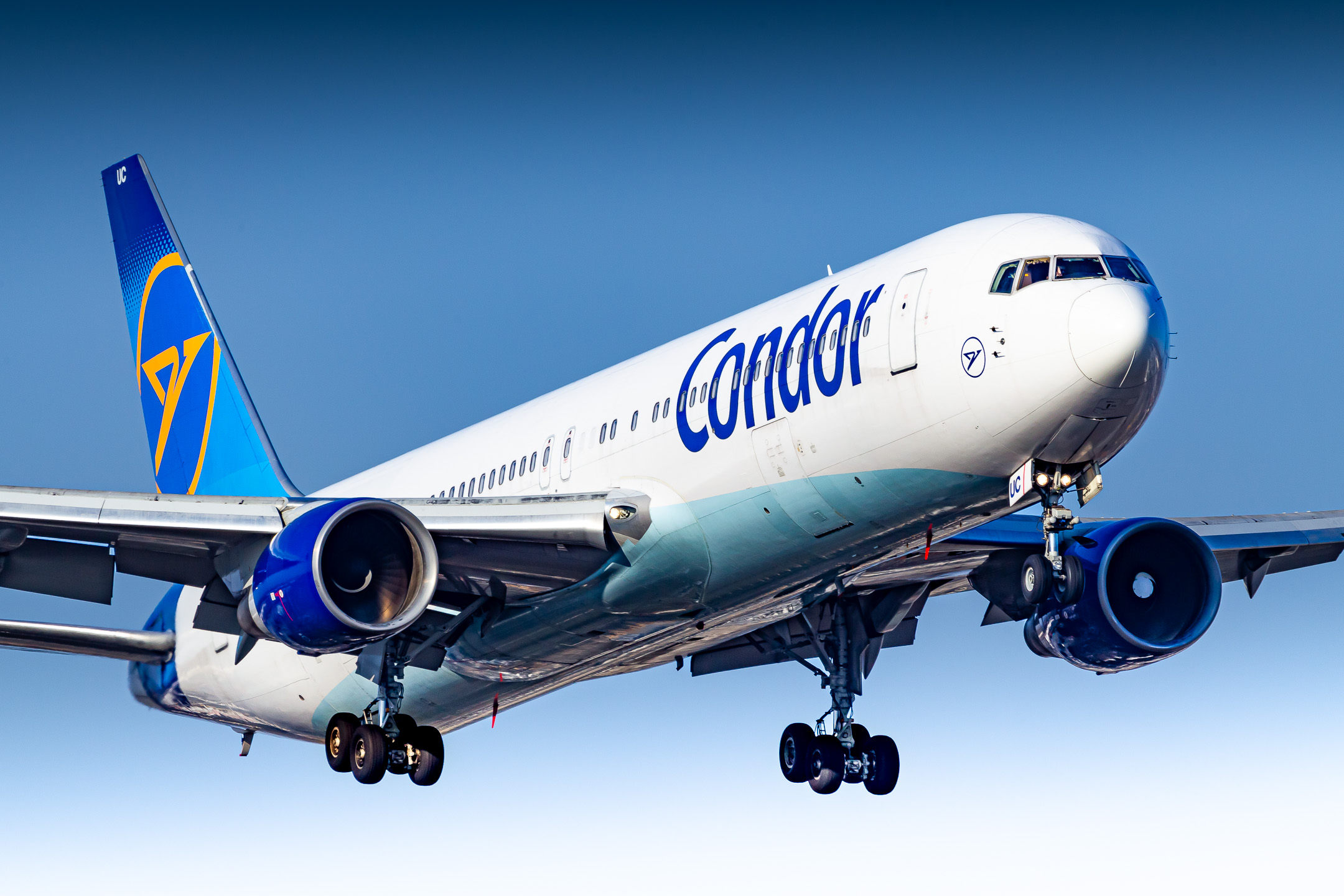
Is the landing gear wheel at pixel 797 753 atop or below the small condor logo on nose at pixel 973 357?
below

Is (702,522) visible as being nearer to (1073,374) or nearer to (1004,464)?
(1004,464)

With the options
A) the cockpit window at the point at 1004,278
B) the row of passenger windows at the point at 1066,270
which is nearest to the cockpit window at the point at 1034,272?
the row of passenger windows at the point at 1066,270

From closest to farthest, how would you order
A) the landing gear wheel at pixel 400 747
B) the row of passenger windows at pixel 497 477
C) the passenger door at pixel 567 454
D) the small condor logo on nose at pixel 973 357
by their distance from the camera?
the small condor logo on nose at pixel 973 357, the passenger door at pixel 567 454, the landing gear wheel at pixel 400 747, the row of passenger windows at pixel 497 477

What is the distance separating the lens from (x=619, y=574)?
64.8 feet

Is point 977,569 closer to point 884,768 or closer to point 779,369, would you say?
point 884,768

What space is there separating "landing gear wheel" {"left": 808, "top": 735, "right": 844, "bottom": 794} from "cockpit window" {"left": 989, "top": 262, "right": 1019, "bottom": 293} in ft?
37.1

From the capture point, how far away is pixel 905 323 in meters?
17.2

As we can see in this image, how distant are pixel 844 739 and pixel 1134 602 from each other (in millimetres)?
5293

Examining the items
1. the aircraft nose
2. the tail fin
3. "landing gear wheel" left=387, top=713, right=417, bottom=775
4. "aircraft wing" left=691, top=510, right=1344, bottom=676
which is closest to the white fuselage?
the aircraft nose

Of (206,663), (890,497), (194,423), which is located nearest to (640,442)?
(890,497)

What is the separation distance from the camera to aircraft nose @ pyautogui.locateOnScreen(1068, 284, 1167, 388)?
51.2 ft

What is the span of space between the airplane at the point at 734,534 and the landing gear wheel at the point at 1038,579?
0.04m

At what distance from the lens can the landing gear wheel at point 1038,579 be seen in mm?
16828

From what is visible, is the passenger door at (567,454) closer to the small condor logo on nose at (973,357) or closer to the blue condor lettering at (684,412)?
the blue condor lettering at (684,412)
